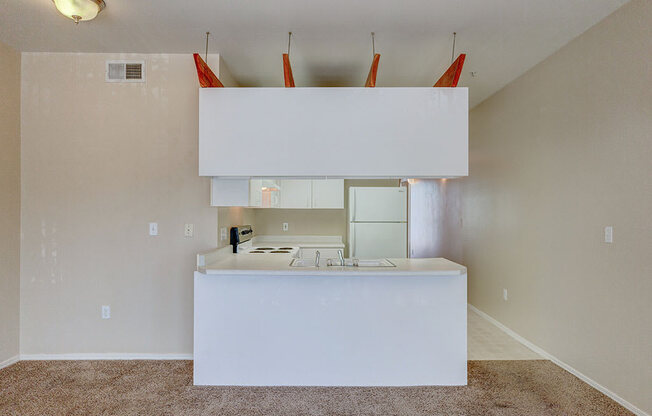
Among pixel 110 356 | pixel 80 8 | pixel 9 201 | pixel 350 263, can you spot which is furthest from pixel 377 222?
pixel 9 201

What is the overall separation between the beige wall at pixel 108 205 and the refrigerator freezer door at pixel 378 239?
2.19m

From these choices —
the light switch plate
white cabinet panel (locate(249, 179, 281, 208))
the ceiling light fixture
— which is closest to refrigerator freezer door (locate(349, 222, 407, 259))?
white cabinet panel (locate(249, 179, 281, 208))

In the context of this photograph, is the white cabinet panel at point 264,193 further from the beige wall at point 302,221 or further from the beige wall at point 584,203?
the beige wall at point 584,203

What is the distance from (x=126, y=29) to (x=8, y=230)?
1.93 meters

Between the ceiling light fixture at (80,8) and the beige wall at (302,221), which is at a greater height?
the ceiling light fixture at (80,8)

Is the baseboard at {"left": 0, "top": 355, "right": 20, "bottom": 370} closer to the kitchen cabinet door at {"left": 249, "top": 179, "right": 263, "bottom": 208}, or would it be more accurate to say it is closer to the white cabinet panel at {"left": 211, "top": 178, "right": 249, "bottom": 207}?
the white cabinet panel at {"left": 211, "top": 178, "right": 249, "bottom": 207}

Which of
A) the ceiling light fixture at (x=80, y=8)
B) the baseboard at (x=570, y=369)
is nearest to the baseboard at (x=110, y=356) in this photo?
the ceiling light fixture at (x=80, y=8)

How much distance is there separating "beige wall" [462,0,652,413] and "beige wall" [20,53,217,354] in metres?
2.98

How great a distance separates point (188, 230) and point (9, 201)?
4.79ft

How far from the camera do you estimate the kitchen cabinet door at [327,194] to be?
15.3 feet

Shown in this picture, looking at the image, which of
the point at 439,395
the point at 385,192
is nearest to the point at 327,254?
the point at 385,192

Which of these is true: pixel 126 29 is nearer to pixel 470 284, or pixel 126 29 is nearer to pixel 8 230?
pixel 8 230

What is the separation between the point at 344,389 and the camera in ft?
8.10

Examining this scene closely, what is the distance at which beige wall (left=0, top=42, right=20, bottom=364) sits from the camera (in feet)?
9.04
